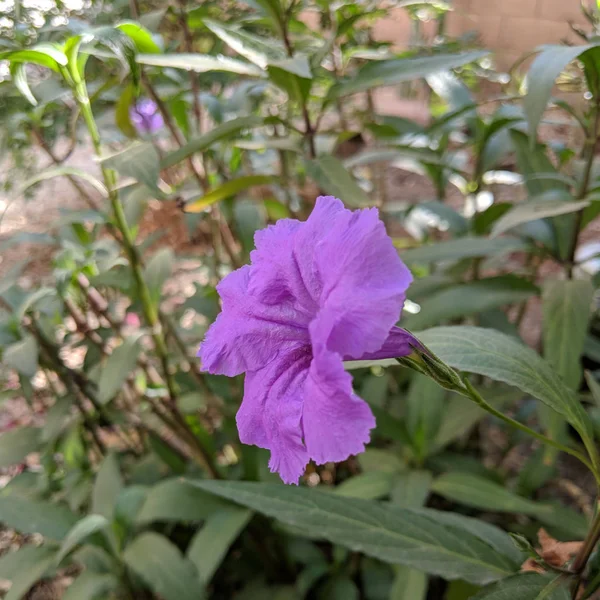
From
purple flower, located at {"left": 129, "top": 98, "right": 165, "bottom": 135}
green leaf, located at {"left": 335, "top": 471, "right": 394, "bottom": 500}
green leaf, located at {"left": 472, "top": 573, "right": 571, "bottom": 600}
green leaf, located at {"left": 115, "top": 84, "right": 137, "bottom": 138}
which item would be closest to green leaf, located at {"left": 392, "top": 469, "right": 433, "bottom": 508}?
green leaf, located at {"left": 335, "top": 471, "right": 394, "bottom": 500}

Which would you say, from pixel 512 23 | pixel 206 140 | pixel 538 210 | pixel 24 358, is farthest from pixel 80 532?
pixel 512 23

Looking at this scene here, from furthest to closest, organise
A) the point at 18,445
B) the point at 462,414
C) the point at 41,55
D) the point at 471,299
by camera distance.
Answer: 1. the point at 18,445
2. the point at 462,414
3. the point at 471,299
4. the point at 41,55

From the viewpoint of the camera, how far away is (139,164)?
83cm

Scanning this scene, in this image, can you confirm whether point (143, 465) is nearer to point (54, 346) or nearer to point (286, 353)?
point (54, 346)

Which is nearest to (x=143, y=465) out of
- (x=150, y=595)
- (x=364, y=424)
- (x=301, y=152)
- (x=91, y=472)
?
(x=91, y=472)

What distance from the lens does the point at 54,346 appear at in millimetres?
1265

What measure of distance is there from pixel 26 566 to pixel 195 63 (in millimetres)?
982

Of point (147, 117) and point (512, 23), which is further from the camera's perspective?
point (512, 23)

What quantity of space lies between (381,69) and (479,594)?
83 centimetres

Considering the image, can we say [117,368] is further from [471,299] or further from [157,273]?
[471,299]

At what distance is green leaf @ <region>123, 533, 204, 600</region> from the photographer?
100 cm

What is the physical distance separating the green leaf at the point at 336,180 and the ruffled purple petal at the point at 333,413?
0.55 m

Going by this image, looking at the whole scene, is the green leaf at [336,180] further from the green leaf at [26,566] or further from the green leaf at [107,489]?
the green leaf at [26,566]

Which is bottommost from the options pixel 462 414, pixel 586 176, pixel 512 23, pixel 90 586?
pixel 90 586
